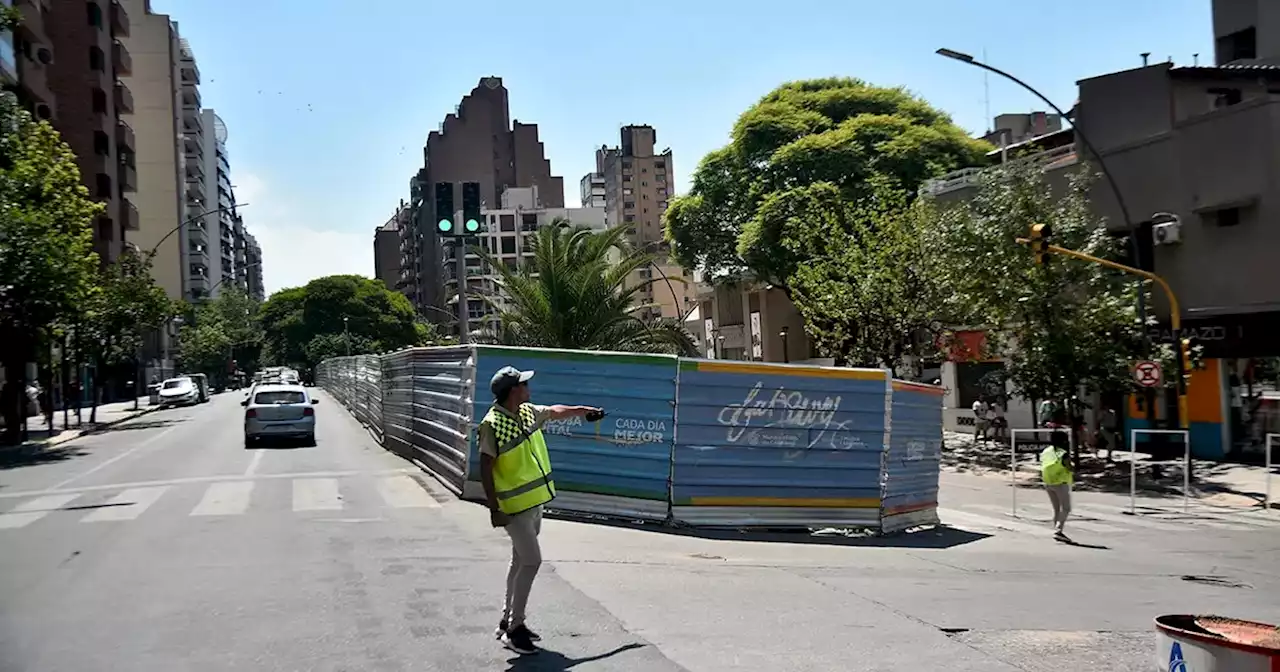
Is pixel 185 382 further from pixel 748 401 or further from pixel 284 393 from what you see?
pixel 748 401

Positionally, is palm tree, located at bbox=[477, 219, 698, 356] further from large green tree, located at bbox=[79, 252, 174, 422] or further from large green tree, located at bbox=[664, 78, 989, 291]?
large green tree, located at bbox=[79, 252, 174, 422]

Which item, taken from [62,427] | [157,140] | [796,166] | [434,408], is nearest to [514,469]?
[434,408]

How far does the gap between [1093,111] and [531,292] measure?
17441mm

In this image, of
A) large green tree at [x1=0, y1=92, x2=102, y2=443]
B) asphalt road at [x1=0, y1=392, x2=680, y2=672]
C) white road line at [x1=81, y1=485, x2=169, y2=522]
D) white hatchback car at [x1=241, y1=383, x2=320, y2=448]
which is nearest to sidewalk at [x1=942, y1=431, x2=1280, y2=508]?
asphalt road at [x1=0, y1=392, x2=680, y2=672]

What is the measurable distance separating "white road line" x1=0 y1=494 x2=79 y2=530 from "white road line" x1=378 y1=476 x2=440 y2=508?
425 centimetres

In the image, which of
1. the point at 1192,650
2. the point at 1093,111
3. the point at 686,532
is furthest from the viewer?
the point at 1093,111

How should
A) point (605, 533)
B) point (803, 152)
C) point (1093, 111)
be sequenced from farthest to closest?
1. point (803, 152)
2. point (1093, 111)
3. point (605, 533)

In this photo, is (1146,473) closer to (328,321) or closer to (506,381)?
(506,381)

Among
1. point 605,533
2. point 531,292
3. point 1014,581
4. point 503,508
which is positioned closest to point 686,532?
point 605,533

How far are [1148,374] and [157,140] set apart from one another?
88440mm

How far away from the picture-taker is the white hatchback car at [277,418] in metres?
25.7

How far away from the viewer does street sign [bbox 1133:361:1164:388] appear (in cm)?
2216

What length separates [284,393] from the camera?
26.6 metres
